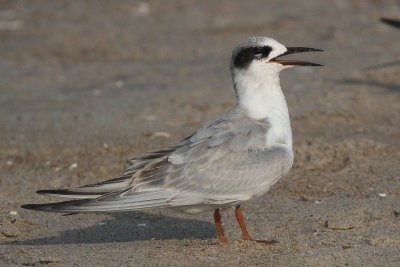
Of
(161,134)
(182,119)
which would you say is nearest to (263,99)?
(161,134)

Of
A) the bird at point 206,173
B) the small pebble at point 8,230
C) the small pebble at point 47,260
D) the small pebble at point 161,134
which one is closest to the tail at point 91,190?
the bird at point 206,173

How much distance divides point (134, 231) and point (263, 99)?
123cm

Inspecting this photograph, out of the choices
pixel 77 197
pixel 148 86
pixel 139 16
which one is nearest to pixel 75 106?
pixel 148 86

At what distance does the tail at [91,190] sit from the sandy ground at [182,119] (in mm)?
365

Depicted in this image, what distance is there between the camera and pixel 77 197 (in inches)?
180

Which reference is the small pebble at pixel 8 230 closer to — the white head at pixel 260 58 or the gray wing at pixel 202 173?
the gray wing at pixel 202 173

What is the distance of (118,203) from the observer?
4559 millimetres

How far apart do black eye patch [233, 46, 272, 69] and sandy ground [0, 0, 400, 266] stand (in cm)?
110

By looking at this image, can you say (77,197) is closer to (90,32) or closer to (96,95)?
(96,95)

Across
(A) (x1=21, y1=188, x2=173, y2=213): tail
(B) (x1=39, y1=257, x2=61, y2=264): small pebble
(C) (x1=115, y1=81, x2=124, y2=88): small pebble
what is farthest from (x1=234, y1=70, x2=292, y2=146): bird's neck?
(C) (x1=115, y1=81, x2=124, y2=88): small pebble

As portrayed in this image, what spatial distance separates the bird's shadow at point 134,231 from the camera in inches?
199

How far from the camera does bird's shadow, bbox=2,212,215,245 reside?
5.04m

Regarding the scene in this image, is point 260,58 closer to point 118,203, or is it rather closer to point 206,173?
point 206,173

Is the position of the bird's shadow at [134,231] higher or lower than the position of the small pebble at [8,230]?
lower
